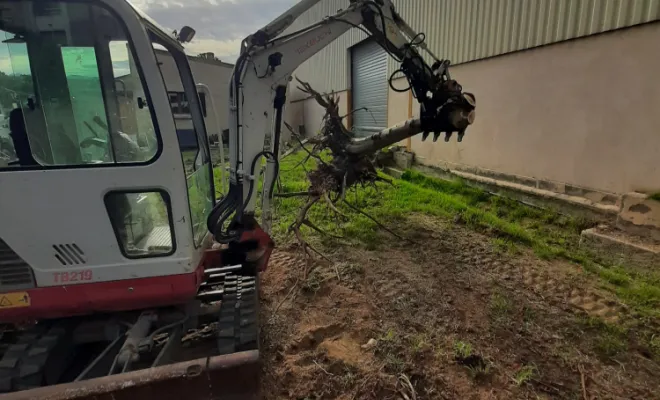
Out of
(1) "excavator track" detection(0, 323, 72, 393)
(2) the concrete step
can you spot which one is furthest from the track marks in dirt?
(1) "excavator track" detection(0, 323, 72, 393)

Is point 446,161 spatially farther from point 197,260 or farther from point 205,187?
point 197,260

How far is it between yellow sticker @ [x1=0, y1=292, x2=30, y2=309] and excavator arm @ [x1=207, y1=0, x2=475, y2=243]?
120 cm

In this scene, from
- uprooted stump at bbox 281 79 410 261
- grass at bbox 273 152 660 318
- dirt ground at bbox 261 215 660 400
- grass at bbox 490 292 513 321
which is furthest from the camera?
uprooted stump at bbox 281 79 410 261

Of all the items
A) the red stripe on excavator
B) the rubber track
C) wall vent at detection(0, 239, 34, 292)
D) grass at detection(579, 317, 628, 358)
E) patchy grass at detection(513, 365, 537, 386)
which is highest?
wall vent at detection(0, 239, 34, 292)

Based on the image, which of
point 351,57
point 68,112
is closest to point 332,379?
point 68,112

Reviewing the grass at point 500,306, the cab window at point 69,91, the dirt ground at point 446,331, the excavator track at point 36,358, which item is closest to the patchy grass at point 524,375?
the dirt ground at point 446,331

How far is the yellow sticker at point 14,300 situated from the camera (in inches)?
90.3

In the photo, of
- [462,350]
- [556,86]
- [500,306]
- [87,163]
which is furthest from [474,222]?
[87,163]

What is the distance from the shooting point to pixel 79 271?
7.66 ft

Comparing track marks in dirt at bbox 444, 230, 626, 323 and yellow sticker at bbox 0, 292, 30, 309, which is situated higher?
yellow sticker at bbox 0, 292, 30, 309

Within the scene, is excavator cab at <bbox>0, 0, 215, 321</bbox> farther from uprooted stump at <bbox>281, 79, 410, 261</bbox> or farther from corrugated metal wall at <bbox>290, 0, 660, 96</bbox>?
corrugated metal wall at <bbox>290, 0, 660, 96</bbox>

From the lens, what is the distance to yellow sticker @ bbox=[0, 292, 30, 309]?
7.52ft

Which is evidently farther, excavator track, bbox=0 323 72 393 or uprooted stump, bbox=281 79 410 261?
uprooted stump, bbox=281 79 410 261

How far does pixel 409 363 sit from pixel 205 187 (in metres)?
2.20
